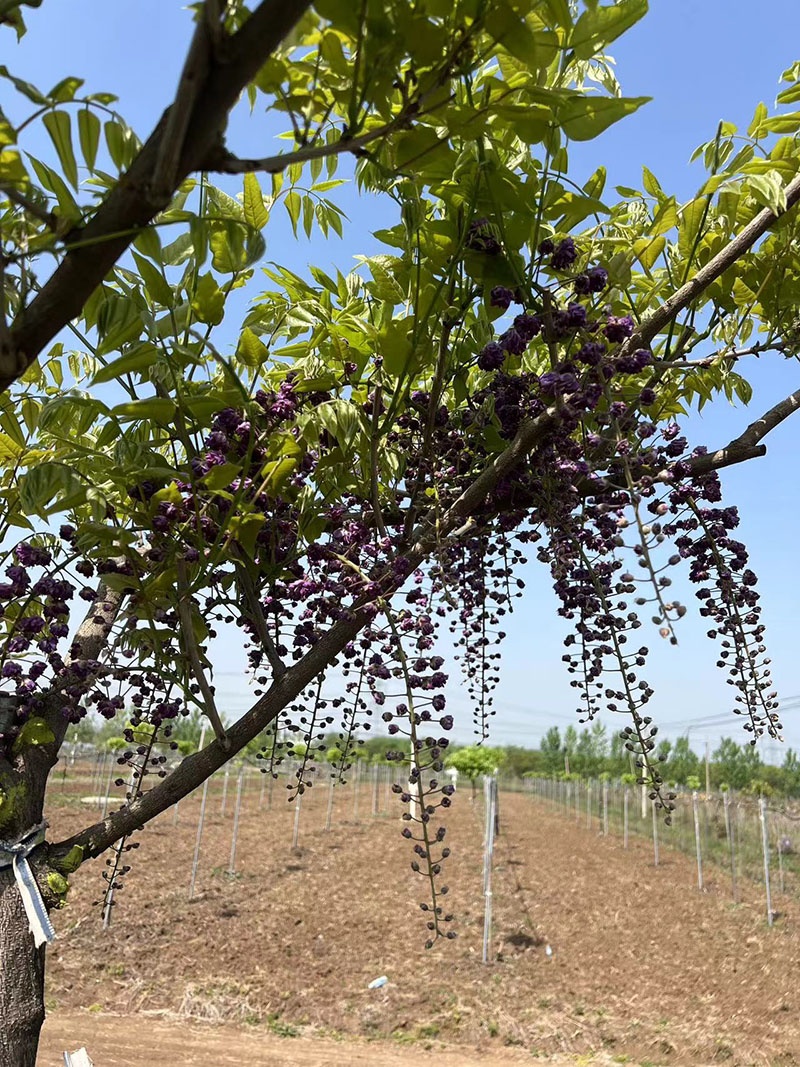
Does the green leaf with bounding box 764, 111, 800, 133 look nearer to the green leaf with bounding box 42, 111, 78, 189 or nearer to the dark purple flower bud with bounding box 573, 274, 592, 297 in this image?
the dark purple flower bud with bounding box 573, 274, 592, 297

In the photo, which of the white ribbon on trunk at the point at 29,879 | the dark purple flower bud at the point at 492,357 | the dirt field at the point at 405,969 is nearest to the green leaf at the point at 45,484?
the dark purple flower bud at the point at 492,357

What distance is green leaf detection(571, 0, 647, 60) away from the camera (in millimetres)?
808

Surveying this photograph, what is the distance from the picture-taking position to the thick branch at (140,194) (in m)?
0.52

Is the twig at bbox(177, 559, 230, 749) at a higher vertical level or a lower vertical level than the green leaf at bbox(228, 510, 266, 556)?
lower

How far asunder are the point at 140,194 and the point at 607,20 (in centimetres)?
54

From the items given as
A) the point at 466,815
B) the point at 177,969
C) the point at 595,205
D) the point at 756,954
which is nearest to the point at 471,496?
the point at 595,205

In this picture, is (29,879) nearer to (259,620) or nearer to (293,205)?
(259,620)

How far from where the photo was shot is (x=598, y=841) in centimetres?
1748

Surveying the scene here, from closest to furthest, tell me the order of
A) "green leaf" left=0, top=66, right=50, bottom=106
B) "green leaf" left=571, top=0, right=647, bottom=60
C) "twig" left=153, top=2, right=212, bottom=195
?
"twig" left=153, top=2, right=212, bottom=195
"green leaf" left=0, top=66, right=50, bottom=106
"green leaf" left=571, top=0, right=647, bottom=60

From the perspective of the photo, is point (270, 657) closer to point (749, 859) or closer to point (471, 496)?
point (471, 496)

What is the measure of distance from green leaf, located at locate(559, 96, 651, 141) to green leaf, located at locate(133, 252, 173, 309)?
1.69 feet

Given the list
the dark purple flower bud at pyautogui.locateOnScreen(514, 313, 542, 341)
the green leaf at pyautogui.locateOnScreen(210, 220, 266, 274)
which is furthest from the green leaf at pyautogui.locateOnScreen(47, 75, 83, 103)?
the dark purple flower bud at pyautogui.locateOnScreen(514, 313, 542, 341)

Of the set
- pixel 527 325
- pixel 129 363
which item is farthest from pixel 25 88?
pixel 527 325

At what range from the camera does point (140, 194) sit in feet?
1.88
